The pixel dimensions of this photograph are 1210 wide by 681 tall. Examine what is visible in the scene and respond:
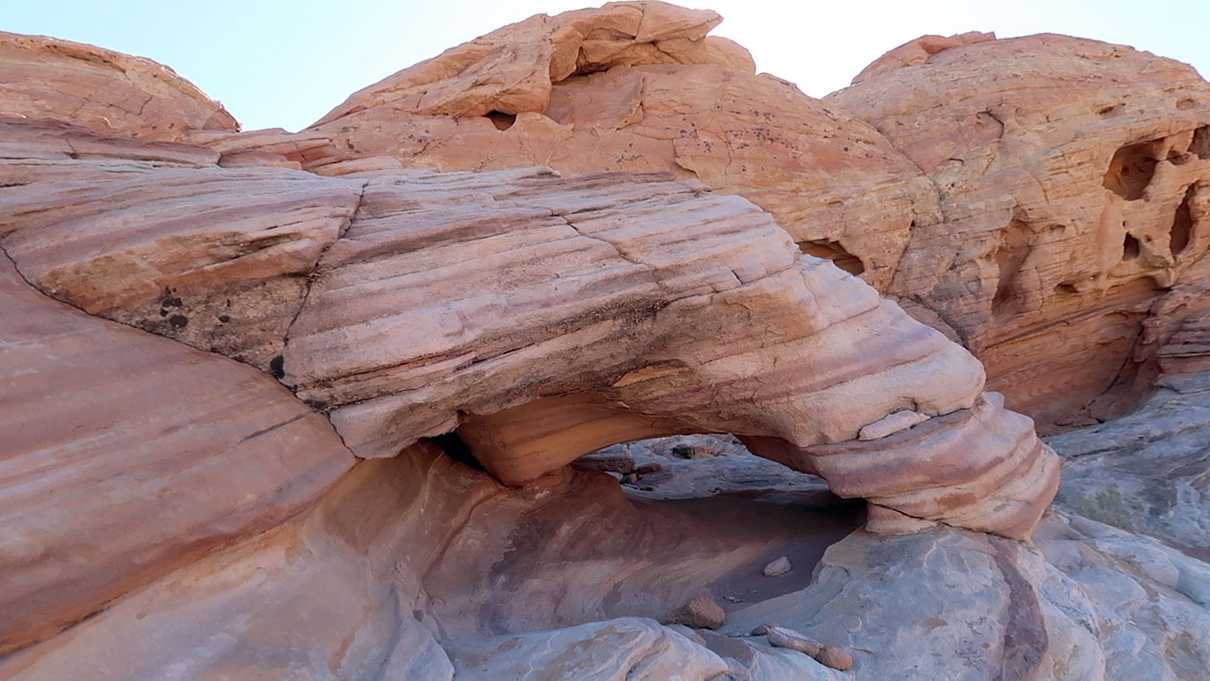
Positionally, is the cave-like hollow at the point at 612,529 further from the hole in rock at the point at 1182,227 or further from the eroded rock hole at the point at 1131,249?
the hole in rock at the point at 1182,227

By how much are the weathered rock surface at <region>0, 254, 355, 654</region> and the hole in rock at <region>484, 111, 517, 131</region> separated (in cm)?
736

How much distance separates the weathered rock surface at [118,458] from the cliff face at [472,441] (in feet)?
0.03

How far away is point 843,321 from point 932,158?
7.86 metres

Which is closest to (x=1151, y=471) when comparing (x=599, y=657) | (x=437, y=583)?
(x=599, y=657)

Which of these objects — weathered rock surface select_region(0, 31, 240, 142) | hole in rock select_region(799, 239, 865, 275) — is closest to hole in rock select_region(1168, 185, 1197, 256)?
hole in rock select_region(799, 239, 865, 275)

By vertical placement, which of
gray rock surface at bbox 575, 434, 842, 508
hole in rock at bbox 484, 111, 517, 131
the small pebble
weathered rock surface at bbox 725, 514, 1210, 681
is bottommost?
gray rock surface at bbox 575, 434, 842, 508

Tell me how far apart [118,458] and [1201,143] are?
1473 centimetres

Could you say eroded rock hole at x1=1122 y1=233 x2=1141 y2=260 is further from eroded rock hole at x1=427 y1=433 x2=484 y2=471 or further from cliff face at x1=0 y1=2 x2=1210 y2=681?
eroded rock hole at x1=427 y1=433 x2=484 y2=471

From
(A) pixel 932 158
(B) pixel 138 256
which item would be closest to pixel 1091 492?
(A) pixel 932 158

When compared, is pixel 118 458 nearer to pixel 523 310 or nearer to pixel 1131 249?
pixel 523 310

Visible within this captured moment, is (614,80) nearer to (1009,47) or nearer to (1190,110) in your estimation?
(1009,47)

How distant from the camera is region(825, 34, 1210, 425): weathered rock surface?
10.1m

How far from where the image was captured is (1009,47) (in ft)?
37.6

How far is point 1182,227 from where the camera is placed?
11.0m
